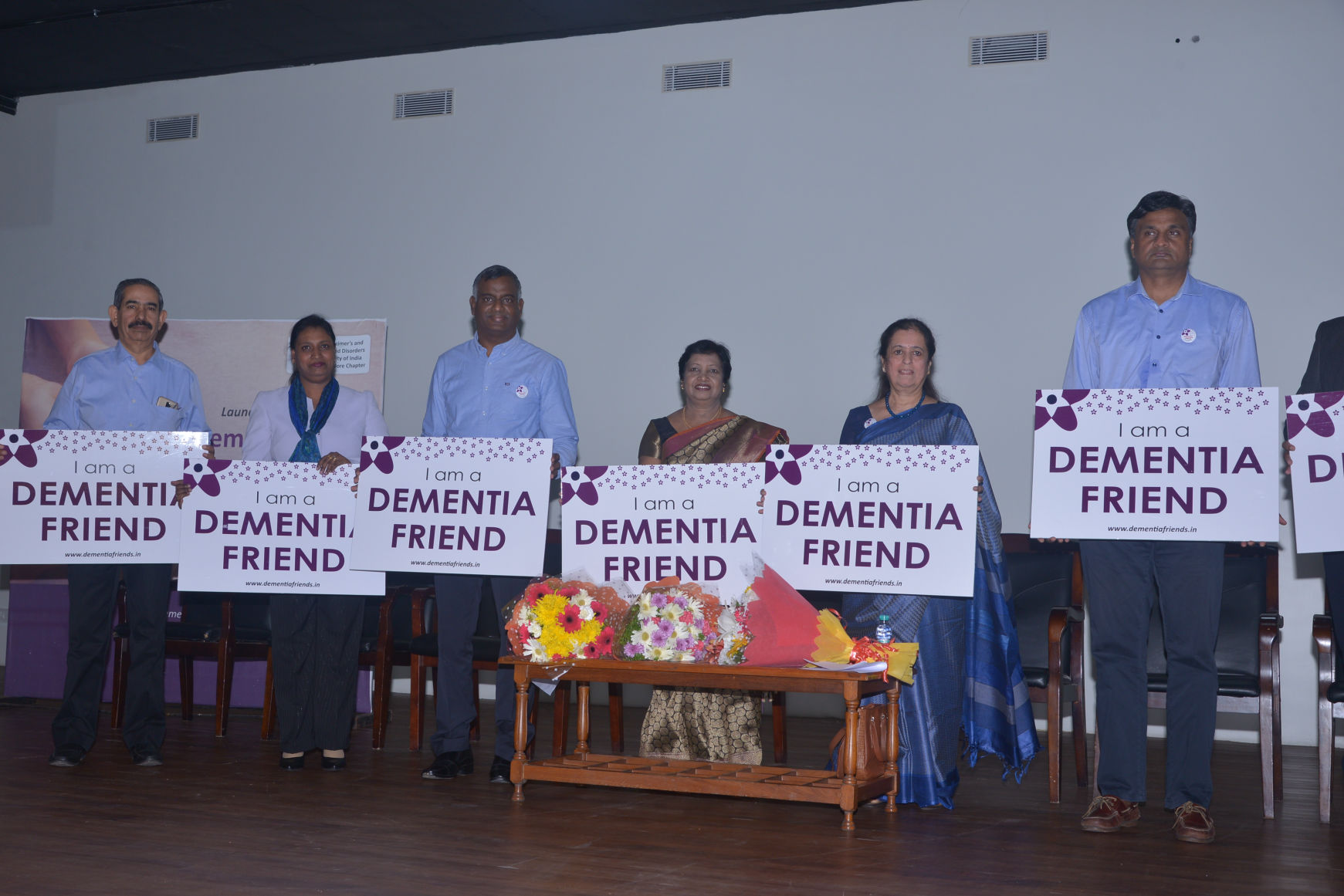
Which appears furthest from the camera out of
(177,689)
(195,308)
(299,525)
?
(195,308)

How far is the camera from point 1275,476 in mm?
3076

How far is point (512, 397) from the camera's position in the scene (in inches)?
157

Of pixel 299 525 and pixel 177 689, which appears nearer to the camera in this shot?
pixel 299 525

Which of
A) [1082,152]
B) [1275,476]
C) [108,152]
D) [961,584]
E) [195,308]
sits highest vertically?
[108,152]

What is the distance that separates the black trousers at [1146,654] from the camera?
312 centimetres

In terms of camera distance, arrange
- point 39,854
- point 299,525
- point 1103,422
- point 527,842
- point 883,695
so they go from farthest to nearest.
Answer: point 299,525 → point 883,695 → point 1103,422 → point 527,842 → point 39,854

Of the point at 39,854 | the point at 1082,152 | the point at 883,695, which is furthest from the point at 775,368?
the point at 39,854

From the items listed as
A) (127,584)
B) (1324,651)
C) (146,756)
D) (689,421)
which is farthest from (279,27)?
(1324,651)

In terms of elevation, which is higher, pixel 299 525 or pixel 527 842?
pixel 299 525

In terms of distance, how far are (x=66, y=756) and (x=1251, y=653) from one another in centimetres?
407

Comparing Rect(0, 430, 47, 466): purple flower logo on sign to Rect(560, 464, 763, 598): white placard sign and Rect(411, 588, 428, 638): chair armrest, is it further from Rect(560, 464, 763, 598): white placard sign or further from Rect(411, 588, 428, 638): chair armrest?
Rect(560, 464, 763, 598): white placard sign

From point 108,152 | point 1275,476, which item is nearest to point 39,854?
point 1275,476

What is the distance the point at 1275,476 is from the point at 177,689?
5002mm

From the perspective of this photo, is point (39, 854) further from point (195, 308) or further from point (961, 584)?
point (195, 308)
